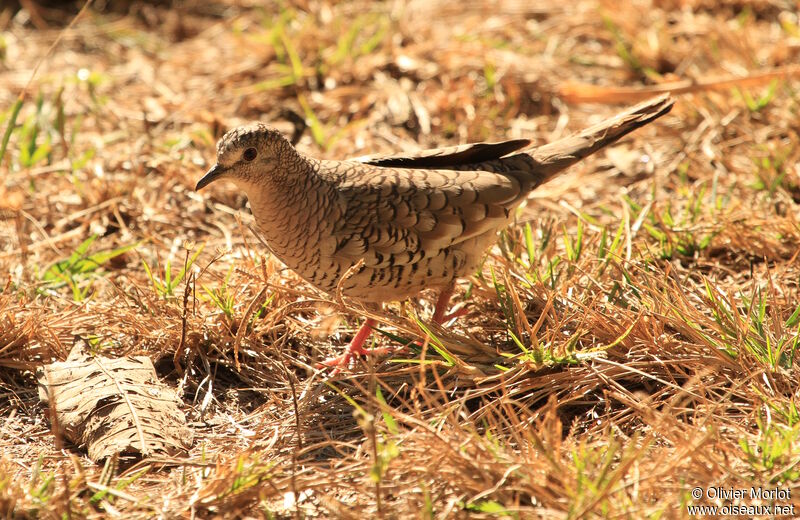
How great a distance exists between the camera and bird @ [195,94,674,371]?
3.36m

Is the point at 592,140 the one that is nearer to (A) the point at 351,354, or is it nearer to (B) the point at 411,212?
(B) the point at 411,212

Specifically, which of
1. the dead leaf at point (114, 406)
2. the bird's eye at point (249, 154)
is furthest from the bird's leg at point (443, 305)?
the dead leaf at point (114, 406)

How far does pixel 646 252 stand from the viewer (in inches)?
156

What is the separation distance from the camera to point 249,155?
3381 mm

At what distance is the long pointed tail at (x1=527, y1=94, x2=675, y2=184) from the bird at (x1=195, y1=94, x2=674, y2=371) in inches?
6.4

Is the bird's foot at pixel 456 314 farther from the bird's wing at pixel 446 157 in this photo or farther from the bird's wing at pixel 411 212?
the bird's wing at pixel 446 157

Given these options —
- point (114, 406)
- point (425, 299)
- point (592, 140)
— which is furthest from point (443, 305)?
point (114, 406)

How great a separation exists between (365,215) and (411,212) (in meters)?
0.20

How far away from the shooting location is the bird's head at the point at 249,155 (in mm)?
3334

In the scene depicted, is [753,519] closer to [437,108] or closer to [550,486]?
[550,486]

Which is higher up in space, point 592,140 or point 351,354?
point 592,140

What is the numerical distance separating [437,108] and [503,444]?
3197 millimetres

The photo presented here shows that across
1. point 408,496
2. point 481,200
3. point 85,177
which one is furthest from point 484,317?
point 85,177

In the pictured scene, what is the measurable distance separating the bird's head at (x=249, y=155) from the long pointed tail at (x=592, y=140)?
123cm
